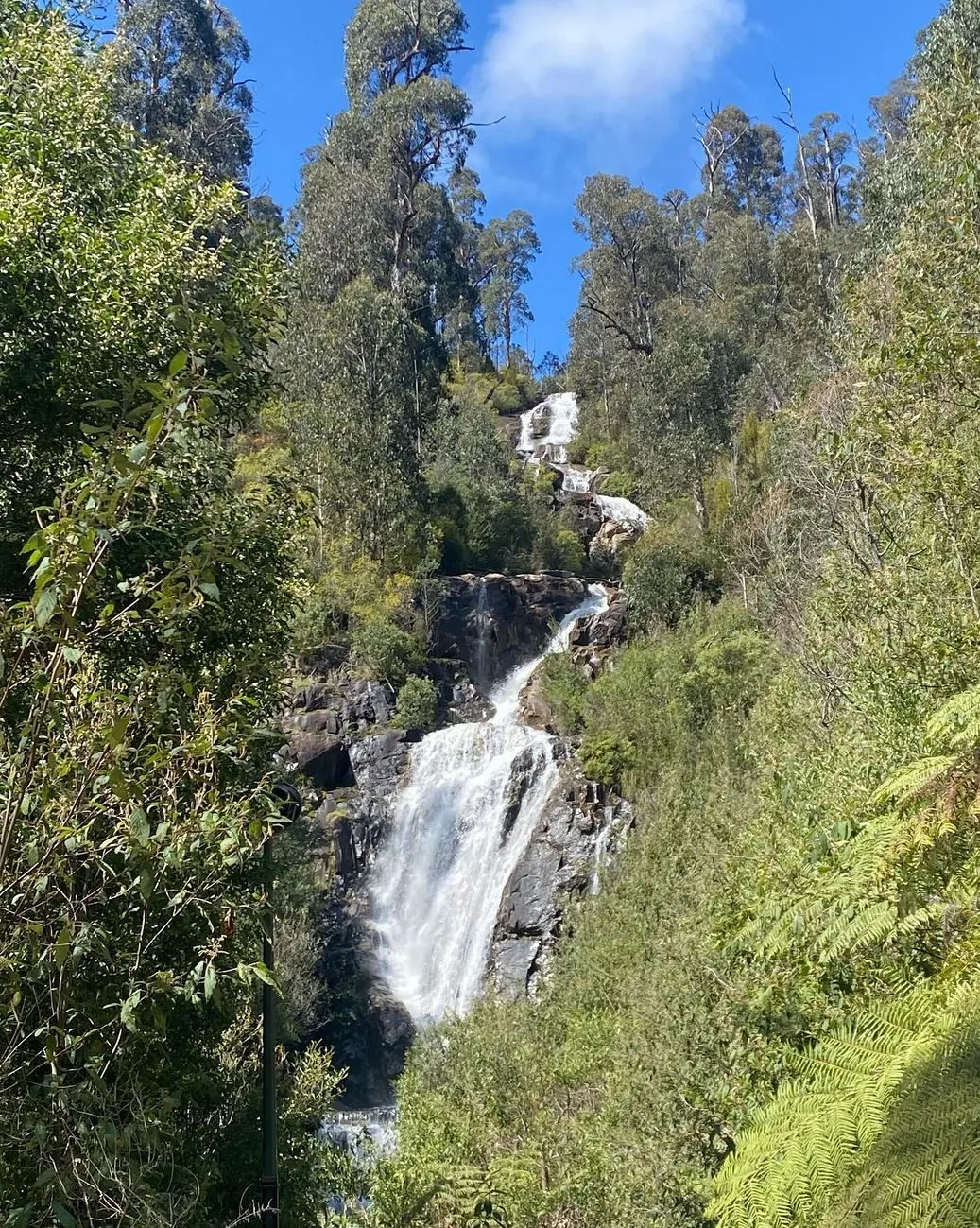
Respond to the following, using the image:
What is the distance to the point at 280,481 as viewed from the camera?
7.46 metres

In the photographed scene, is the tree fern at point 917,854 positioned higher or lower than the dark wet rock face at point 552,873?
higher

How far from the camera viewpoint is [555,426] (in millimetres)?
53031

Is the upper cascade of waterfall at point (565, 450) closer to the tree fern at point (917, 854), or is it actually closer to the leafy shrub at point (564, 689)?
the leafy shrub at point (564, 689)

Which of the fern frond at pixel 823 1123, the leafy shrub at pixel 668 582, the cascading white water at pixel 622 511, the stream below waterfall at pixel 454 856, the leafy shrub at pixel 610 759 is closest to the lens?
the fern frond at pixel 823 1123

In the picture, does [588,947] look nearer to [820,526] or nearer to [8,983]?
[820,526]

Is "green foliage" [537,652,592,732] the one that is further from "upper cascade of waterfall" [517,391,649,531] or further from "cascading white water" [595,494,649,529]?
"cascading white water" [595,494,649,529]

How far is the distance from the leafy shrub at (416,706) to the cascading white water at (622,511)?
15732mm

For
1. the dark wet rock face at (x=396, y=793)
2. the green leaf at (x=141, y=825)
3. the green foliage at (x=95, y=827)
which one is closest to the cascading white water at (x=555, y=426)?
the dark wet rock face at (x=396, y=793)

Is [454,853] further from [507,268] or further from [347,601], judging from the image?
[507,268]

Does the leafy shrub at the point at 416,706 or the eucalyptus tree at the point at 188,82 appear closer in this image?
the leafy shrub at the point at 416,706

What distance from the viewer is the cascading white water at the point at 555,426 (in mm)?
50188

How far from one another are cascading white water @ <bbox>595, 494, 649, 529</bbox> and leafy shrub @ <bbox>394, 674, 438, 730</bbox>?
15732mm

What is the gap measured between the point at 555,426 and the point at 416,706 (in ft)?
97.7

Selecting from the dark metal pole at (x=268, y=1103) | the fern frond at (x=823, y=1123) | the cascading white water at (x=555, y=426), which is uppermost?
the cascading white water at (x=555, y=426)
